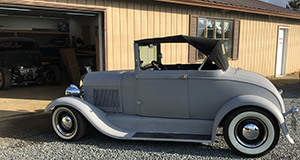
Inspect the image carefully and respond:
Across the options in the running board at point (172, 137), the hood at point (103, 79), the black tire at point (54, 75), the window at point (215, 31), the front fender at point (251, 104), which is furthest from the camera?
the black tire at point (54, 75)

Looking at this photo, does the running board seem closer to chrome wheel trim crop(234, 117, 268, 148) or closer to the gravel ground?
the gravel ground

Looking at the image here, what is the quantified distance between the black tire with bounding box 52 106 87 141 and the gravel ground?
0.12 meters

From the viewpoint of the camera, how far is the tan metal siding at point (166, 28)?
696 centimetres

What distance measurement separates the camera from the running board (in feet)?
11.9

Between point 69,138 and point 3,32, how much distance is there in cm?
968

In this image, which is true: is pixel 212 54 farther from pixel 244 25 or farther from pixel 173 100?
pixel 244 25

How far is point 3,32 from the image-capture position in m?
11.5

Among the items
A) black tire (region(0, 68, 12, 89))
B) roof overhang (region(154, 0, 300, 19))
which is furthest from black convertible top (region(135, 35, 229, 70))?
black tire (region(0, 68, 12, 89))

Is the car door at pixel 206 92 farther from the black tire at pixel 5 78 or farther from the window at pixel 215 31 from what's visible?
the black tire at pixel 5 78

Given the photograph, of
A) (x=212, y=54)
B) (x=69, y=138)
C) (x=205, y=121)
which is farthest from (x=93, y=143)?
(x=212, y=54)

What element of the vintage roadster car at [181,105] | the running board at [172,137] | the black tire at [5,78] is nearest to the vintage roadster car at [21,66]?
the black tire at [5,78]

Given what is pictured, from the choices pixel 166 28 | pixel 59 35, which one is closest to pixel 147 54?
pixel 166 28

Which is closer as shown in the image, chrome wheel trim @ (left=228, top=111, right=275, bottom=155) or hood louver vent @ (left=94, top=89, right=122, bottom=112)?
chrome wheel trim @ (left=228, top=111, right=275, bottom=155)

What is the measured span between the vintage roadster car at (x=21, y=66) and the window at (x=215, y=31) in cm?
511
